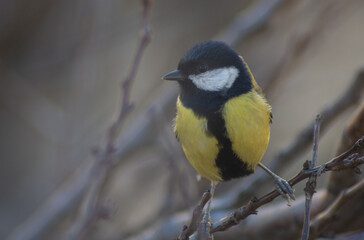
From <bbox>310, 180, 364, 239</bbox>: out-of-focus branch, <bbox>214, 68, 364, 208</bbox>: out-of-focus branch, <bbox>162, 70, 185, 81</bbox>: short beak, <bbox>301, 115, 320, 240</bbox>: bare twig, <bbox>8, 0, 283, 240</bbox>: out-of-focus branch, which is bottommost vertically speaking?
<bbox>301, 115, 320, 240</bbox>: bare twig

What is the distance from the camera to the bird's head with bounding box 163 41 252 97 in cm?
220

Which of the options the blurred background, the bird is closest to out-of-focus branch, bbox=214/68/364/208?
the blurred background

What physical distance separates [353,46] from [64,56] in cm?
370

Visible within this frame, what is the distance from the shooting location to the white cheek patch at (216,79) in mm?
2186

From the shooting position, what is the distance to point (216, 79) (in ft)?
7.22

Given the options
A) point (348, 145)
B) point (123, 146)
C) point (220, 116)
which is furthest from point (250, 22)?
point (348, 145)

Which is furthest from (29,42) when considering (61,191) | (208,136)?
(208,136)

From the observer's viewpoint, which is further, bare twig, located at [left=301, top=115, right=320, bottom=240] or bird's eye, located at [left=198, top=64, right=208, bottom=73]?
bird's eye, located at [left=198, top=64, right=208, bottom=73]

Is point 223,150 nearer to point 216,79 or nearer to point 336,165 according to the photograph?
point 216,79

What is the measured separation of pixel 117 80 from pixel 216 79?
11.0 ft

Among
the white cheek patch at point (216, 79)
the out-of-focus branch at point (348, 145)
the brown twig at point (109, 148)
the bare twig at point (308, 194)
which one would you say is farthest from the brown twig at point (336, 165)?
the white cheek patch at point (216, 79)

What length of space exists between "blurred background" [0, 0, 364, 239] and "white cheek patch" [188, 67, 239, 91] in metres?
0.86

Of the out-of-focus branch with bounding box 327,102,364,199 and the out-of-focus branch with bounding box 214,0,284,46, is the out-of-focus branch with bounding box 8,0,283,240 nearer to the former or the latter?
the out-of-focus branch with bounding box 214,0,284,46

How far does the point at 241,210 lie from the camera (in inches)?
62.0
